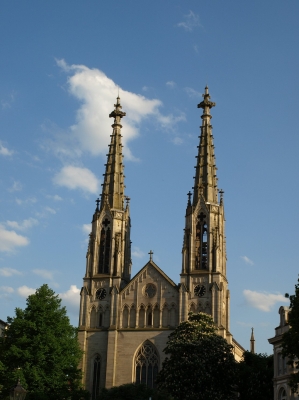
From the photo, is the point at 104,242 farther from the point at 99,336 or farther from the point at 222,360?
the point at 222,360

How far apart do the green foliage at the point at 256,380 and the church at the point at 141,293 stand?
9706 mm

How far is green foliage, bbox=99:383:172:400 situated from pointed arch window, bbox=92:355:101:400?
10346mm

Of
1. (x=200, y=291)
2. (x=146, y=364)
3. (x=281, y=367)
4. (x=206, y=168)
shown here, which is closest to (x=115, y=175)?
(x=206, y=168)

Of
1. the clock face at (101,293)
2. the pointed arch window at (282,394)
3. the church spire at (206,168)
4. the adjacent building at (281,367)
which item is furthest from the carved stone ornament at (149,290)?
the pointed arch window at (282,394)

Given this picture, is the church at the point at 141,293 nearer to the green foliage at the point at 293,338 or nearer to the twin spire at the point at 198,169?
the twin spire at the point at 198,169

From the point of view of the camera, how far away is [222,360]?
58.7 meters

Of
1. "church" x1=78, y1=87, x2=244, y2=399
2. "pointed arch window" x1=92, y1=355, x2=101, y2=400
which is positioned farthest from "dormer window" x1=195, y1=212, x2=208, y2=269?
"pointed arch window" x1=92, y1=355, x2=101, y2=400

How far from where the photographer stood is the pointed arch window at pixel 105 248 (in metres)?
76.2

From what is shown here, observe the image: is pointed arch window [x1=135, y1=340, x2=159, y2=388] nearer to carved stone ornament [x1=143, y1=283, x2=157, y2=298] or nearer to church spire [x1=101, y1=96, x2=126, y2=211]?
carved stone ornament [x1=143, y1=283, x2=157, y2=298]

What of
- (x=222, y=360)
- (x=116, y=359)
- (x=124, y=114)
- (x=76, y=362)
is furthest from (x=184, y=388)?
(x=124, y=114)

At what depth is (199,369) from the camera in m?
57.4

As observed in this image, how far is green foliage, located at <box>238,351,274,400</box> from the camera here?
5809 cm

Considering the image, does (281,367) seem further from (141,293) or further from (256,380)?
(141,293)

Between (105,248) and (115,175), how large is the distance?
9.30 metres
